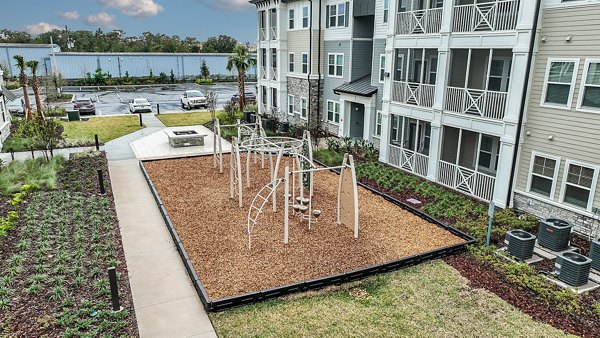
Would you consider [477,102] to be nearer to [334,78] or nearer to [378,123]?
[378,123]

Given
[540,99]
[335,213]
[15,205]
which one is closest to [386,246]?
[335,213]

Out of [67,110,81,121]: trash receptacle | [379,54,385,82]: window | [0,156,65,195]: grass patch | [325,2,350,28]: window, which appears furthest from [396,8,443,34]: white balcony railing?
[67,110,81,121]: trash receptacle

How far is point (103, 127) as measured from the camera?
29078 mm

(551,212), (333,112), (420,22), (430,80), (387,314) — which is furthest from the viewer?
(333,112)

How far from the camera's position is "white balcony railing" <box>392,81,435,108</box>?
651 inches

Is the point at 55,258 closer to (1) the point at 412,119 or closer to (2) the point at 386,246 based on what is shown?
(2) the point at 386,246

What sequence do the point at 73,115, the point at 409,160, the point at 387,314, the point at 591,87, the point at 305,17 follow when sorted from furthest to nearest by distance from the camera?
the point at 73,115, the point at 305,17, the point at 409,160, the point at 591,87, the point at 387,314

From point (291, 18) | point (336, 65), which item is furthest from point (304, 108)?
point (291, 18)

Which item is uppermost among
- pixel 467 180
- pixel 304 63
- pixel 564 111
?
pixel 304 63

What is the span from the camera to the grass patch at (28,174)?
15.0 metres

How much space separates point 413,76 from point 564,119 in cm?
768

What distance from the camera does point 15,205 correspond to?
13.5 meters

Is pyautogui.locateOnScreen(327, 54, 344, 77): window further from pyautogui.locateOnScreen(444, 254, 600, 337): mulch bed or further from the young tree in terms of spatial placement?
the young tree

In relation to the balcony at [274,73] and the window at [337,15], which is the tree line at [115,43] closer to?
the balcony at [274,73]
